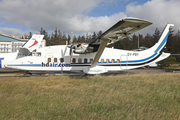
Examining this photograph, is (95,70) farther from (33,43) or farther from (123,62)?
(33,43)

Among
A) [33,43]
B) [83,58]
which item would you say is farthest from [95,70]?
[33,43]

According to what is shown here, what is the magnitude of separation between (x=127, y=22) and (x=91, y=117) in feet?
16.3

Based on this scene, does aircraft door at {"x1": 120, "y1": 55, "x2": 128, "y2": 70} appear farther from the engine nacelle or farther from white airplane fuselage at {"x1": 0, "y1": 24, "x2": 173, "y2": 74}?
the engine nacelle

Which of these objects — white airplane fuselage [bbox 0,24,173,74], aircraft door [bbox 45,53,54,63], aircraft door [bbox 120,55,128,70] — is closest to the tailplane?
white airplane fuselage [bbox 0,24,173,74]

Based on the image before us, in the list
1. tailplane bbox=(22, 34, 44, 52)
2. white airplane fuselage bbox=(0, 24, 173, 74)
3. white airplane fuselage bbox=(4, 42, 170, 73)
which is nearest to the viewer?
white airplane fuselage bbox=(0, 24, 173, 74)

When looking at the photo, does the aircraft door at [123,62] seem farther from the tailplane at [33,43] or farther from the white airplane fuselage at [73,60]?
the tailplane at [33,43]

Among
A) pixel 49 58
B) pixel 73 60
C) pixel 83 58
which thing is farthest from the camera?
pixel 83 58

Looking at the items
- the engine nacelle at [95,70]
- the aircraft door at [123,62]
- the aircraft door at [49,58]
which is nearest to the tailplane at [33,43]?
the aircraft door at [49,58]

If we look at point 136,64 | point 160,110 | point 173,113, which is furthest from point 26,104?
point 136,64

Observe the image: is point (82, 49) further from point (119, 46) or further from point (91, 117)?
point (119, 46)

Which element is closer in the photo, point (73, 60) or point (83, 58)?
point (73, 60)

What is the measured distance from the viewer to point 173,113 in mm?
4262

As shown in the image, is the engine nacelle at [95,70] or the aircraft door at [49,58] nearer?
the engine nacelle at [95,70]

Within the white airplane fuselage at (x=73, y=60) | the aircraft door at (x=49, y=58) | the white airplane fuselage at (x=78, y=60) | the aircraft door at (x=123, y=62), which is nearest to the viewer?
the white airplane fuselage at (x=78, y=60)
